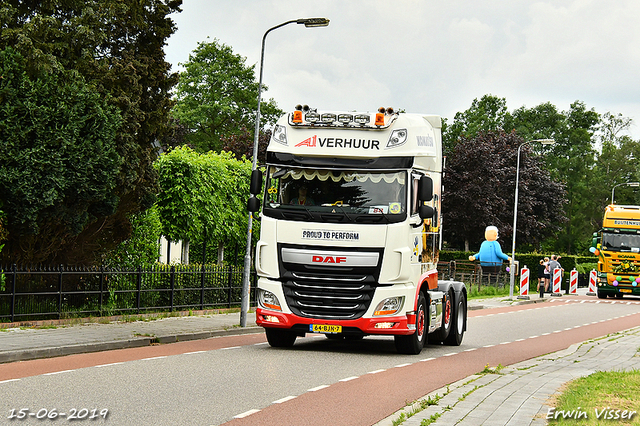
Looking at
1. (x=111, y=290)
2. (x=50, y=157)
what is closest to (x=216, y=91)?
(x=111, y=290)

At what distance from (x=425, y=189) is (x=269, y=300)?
3194 millimetres

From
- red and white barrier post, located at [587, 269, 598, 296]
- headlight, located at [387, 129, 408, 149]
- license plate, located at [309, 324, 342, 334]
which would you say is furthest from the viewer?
red and white barrier post, located at [587, 269, 598, 296]

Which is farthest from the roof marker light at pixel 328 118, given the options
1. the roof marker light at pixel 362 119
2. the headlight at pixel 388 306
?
the headlight at pixel 388 306

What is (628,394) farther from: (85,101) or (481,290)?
(481,290)

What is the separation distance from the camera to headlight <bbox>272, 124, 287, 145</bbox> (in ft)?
46.2

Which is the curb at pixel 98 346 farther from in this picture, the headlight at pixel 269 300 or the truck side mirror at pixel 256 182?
the truck side mirror at pixel 256 182

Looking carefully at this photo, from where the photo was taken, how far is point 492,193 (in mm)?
61750

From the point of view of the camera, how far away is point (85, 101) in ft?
55.1

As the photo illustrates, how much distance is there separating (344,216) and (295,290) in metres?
1.47

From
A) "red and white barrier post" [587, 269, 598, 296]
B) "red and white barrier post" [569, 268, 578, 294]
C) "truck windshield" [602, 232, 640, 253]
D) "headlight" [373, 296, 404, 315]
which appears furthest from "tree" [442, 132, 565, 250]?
"headlight" [373, 296, 404, 315]

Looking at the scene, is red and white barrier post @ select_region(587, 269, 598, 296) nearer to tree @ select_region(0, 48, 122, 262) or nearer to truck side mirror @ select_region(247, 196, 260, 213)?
tree @ select_region(0, 48, 122, 262)

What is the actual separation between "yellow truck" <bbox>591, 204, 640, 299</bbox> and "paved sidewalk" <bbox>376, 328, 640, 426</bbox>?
2823cm

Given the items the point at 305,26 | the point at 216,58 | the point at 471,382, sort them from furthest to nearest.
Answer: the point at 216,58 → the point at 305,26 → the point at 471,382

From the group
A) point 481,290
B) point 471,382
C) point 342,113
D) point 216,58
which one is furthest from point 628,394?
point 216,58
